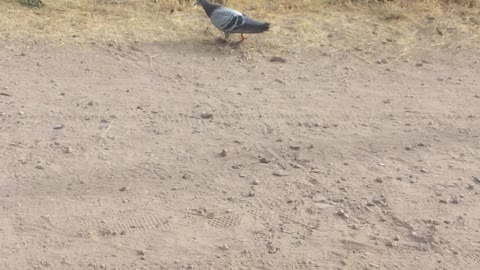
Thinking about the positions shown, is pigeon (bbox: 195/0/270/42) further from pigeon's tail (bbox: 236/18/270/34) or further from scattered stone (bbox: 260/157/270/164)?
scattered stone (bbox: 260/157/270/164)

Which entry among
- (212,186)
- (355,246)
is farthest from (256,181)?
(355,246)

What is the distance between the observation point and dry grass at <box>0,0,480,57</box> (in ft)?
23.7

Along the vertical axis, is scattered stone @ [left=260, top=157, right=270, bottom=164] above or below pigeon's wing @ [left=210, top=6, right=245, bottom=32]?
below

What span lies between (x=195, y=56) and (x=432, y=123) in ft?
7.28

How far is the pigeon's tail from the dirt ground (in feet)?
0.58

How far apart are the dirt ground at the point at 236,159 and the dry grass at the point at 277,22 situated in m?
0.25

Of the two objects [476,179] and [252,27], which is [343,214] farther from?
[252,27]

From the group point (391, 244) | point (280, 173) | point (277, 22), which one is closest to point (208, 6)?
point (277, 22)

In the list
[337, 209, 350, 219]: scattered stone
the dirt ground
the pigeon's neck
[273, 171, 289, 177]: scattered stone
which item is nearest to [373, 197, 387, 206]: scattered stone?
the dirt ground

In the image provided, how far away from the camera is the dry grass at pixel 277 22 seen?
721 centimetres

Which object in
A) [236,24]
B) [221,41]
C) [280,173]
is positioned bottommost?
[221,41]

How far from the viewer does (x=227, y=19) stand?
703 centimetres

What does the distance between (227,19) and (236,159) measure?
2.35m

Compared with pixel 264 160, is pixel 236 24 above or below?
above
